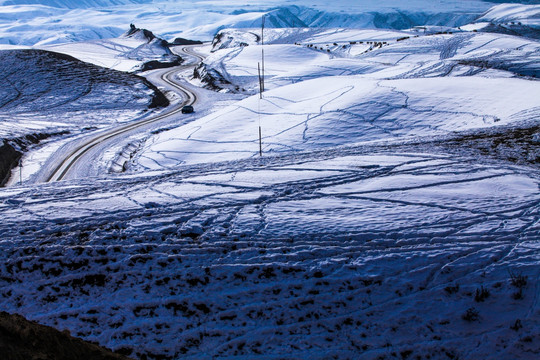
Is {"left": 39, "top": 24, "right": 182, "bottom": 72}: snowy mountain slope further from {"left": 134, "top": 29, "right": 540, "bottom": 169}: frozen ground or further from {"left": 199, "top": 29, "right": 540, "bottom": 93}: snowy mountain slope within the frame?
{"left": 134, "top": 29, "right": 540, "bottom": 169}: frozen ground

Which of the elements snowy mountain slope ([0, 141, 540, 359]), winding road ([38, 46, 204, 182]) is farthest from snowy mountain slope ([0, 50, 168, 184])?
snowy mountain slope ([0, 141, 540, 359])

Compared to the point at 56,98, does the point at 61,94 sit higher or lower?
higher

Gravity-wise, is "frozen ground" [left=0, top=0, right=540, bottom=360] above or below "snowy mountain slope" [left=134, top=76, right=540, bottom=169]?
below

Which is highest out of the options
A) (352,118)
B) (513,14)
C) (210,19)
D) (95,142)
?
(210,19)

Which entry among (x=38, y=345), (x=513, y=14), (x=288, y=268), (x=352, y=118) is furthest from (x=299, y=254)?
(x=513, y=14)

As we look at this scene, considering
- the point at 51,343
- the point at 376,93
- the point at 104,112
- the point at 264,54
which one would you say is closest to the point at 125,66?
the point at 264,54

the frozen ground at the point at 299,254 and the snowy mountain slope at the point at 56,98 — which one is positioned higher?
the snowy mountain slope at the point at 56,98

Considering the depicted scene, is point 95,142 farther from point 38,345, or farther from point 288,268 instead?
point 38,345

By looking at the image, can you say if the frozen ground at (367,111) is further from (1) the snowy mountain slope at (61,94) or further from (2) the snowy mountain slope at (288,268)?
(1) the snowy mountain slope at (61,94)

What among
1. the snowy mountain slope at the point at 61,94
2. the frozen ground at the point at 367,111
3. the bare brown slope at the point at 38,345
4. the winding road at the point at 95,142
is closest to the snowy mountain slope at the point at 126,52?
the snowy mountain slope at the point at 61,94
